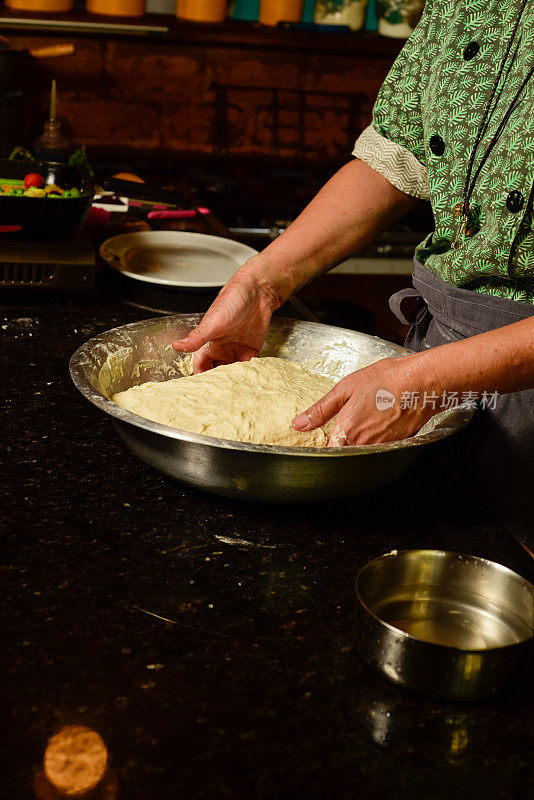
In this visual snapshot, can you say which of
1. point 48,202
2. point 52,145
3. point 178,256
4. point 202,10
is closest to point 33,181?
point 48,202

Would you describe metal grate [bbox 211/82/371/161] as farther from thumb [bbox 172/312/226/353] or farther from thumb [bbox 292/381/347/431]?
thumb [bbox 292/381/347/431]

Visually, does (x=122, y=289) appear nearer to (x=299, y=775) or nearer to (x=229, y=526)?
(x=229, y=526)

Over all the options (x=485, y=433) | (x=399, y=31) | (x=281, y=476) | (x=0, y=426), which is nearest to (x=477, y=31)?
(x=485, y=433)

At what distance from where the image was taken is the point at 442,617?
2.73ft

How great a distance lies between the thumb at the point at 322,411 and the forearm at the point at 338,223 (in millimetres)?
507

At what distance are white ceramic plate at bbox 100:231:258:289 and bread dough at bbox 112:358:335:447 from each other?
2.65 ft

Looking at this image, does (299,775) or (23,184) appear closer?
(299,775)

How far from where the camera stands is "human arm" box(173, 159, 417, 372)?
1376 millimetres

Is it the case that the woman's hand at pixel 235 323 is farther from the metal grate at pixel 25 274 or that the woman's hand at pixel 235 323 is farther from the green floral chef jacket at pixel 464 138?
the metal grate at pixel 25 274

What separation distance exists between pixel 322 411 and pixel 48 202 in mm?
1120

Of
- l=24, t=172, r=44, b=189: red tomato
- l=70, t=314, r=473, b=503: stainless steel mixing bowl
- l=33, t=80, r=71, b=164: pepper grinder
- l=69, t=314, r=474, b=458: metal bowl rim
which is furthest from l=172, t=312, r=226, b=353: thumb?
l=33, t=80, r=71, b=164: pepper grinder

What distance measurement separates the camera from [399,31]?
3.71 m

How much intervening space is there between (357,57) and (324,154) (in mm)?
482

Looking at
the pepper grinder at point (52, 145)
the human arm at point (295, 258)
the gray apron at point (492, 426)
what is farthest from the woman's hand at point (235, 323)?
the pepper grinder at point (52, 145)
